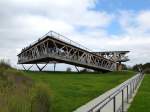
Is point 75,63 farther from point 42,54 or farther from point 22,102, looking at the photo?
point 22,102

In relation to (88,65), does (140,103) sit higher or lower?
lower

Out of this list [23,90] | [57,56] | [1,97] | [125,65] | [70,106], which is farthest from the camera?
[125,65]

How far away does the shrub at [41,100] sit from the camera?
13977mm

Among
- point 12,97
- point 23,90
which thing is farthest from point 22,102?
point 23,90

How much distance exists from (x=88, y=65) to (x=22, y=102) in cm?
5510

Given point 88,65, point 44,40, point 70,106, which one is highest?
point 44,40

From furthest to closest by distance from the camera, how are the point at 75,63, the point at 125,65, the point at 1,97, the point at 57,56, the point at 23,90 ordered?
the point at 125,65
the point at 75,63
the point at 57,56
the point at 23,90
the point at 1,97

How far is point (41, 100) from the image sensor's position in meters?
14.8

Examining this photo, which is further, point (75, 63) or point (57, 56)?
point (75, 63)

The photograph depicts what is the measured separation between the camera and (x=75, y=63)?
216 ft

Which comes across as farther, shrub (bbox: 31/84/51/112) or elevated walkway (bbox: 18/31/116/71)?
elevated walkway (bbox: 18/31/116/71)

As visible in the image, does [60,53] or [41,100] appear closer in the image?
[41,100]

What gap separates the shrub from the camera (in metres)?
14.0

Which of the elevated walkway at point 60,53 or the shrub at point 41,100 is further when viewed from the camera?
the elevated walkway at point 60,53
